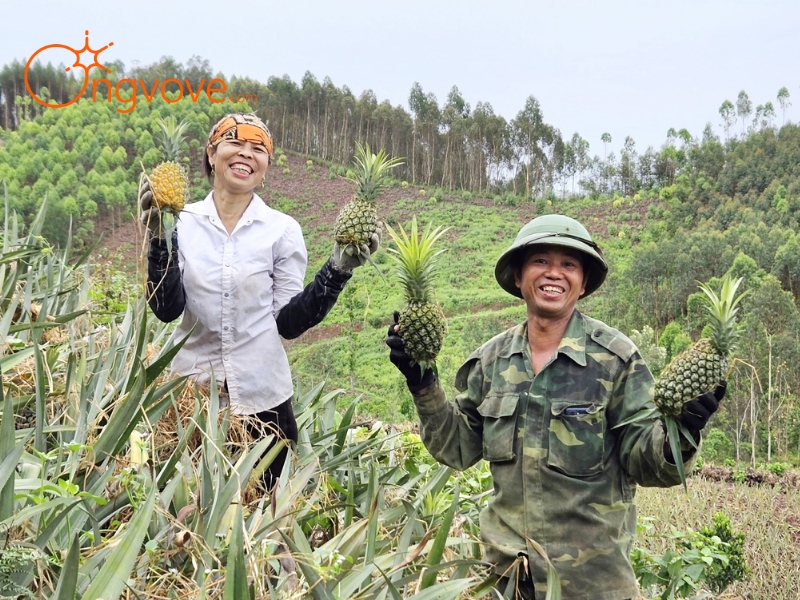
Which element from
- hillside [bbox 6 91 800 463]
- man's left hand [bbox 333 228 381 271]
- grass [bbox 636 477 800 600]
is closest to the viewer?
man's left hand [bbox 333 228 381 271]

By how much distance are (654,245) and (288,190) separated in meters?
26.2

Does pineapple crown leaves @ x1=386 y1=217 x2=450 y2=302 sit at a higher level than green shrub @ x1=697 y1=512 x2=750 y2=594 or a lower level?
higher

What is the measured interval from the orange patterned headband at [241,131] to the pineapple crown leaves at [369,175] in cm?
52

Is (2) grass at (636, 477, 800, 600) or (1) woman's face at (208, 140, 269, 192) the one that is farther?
(2) grass at (636, 477, 800, 600)

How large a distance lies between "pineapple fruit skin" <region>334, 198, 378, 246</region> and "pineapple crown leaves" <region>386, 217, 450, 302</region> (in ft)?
1.17

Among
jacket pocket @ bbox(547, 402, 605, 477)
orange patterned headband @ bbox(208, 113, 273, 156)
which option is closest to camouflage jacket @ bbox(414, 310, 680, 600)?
jacket pocket @ bbox(547, 402, 605, 477)

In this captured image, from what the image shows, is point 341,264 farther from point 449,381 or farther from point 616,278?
point 616,278

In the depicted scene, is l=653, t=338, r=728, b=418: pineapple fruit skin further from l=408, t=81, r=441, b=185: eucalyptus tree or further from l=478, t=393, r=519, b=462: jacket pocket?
l=408, t=81, r=441, b=185: eucalyptus tree

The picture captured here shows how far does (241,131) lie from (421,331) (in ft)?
4.36

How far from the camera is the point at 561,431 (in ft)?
7.93

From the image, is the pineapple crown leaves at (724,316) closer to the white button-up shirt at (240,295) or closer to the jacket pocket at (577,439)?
the jacket pocket at (577,439)

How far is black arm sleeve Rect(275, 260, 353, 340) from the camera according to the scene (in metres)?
2.91

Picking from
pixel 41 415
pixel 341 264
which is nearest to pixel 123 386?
pixel 41 415

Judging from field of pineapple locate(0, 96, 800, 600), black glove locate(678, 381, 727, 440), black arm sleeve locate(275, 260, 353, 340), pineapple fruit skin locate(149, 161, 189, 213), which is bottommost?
field of pineapple locate(0, 96, 800, 600)
